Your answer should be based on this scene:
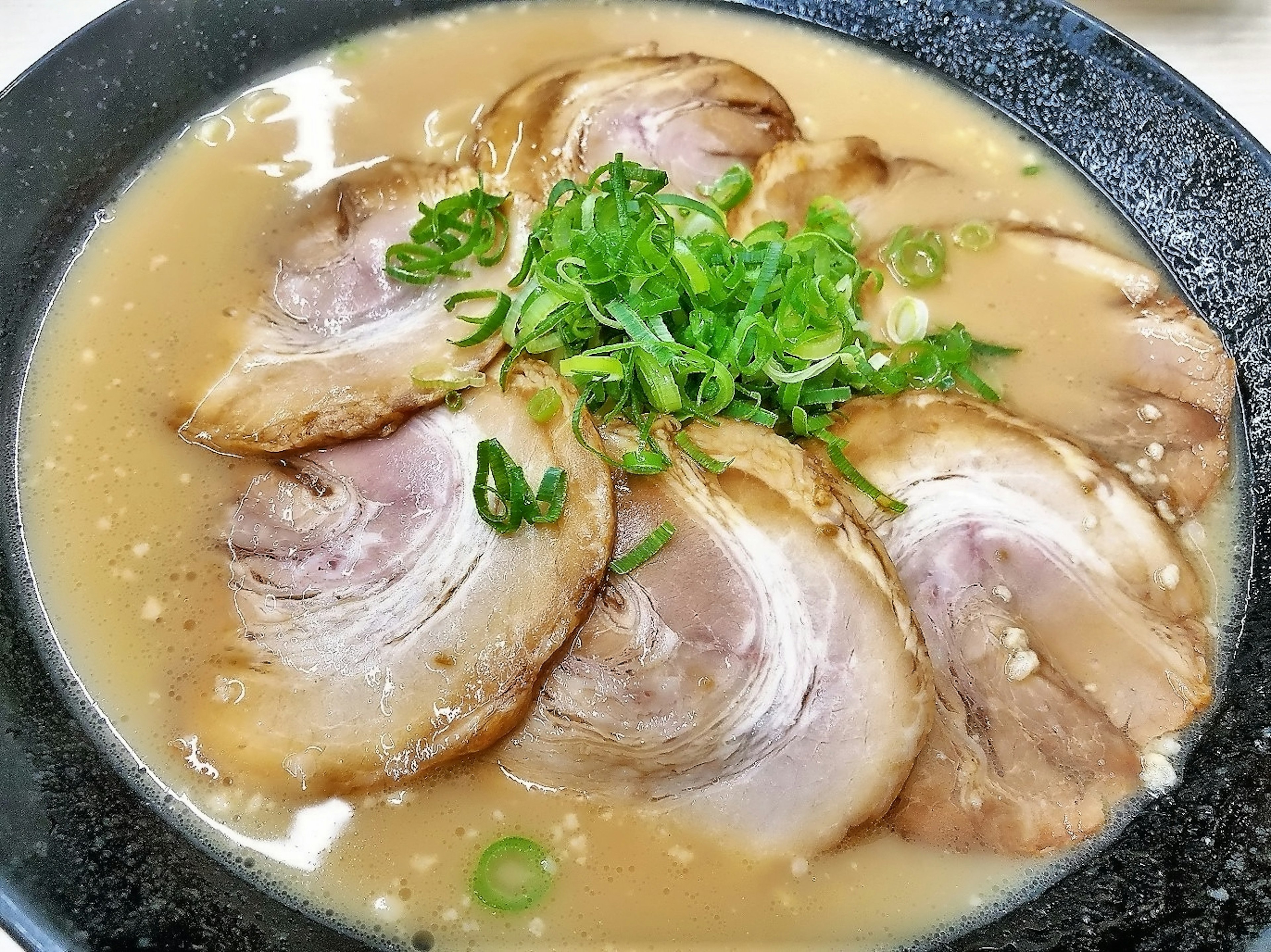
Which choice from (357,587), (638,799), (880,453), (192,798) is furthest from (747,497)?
(192,798)

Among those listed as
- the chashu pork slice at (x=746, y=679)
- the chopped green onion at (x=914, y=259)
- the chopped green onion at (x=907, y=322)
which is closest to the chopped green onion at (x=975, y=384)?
the chopped green onion at (x=907, y=322)

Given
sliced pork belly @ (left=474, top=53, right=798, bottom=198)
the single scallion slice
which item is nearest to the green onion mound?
sliced pork belly @ (left=474, top=53, right=798, bottom=198)

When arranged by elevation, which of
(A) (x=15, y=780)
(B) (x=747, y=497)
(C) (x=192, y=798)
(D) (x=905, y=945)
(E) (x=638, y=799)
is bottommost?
(D) (x=905, y=945)

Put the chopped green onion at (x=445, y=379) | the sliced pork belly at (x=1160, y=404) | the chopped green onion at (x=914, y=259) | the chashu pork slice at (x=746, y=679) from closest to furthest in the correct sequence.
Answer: the chashu pork slice at (x=746, y=679)
the chopped green onion at (x=445, y=379)
the sliced pork belly at (x=1160, y=404)
the chopped green onion at (x=914, y=259)

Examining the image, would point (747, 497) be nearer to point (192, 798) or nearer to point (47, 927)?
point (192, 798)

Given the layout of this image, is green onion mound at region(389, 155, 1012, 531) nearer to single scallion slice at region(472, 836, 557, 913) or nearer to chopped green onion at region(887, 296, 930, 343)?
chopped green onion at region(887, 296, 930, 343)

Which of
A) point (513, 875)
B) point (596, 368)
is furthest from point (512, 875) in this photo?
point (596, 368)

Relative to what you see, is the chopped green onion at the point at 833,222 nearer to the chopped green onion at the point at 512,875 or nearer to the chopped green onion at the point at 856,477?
the chopped green onion at the point at 856,477
